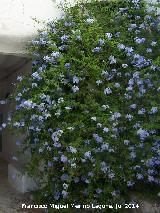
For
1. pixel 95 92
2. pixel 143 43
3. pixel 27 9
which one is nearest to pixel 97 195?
pixel 95 92

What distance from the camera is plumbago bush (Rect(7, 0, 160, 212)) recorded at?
16.1ft

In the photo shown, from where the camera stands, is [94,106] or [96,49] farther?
[96,49]

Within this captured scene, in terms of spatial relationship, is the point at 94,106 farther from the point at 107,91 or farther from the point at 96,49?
the point at 96,49

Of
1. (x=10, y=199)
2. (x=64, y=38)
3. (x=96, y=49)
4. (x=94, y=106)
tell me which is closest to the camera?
(x=94, y=106)

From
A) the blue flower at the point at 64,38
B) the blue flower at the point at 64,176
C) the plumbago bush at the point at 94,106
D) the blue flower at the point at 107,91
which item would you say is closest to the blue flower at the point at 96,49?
the plumbago bush at the point at 94,106

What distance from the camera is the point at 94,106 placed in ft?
17.0

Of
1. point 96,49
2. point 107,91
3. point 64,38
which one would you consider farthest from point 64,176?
point 64,38

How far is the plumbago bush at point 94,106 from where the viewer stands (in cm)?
489

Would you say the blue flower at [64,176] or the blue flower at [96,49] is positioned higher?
the blue flower at [96,49]

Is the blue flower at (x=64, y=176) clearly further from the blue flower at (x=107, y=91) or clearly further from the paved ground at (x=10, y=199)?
the blue flower at (x=107, y=91)

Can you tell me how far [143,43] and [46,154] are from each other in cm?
214

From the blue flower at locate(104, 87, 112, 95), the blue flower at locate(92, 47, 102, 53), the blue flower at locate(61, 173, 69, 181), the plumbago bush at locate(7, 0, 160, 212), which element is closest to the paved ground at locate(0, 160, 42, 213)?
the plumbago bush at locate(7, 0, 160, 212)

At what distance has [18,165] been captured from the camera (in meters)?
7.21

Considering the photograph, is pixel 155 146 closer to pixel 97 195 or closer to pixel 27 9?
pixel 97 195
